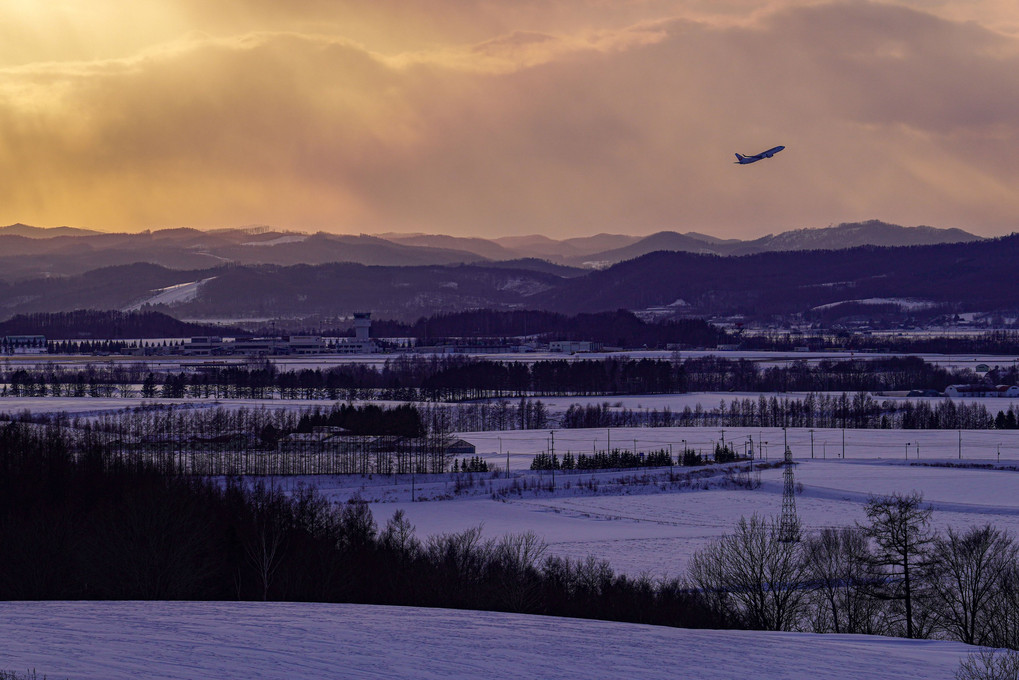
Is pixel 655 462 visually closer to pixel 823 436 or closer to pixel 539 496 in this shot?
pixel 539 496

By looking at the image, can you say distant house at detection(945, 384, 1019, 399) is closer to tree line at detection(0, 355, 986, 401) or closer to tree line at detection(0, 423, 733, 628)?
tree line at detection(0, 355, 986, 401)

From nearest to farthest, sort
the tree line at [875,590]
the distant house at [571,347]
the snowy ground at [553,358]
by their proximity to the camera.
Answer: the tree line at [875,590] → the snowy ground at [553,358] → the distant house at [571,347]

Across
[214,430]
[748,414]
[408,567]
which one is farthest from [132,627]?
[748,414]

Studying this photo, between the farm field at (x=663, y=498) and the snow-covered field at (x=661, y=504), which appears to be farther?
the farm field at (x=663, y=498)

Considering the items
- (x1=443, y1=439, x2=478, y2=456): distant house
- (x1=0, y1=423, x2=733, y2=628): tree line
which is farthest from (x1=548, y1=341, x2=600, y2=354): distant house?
(x1=0, y1=423, x2=733, y2=628): tree line

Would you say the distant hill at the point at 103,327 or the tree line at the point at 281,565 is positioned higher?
the distant hill at the point at 103,327

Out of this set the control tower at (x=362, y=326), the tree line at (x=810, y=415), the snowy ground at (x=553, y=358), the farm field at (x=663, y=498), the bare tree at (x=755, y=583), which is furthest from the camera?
the control tower at (x=362, y=326)

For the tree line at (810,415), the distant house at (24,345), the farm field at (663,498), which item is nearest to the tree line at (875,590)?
the farm field at (663,498)

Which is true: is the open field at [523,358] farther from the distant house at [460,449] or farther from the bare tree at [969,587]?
the bare tree at [969,587]
